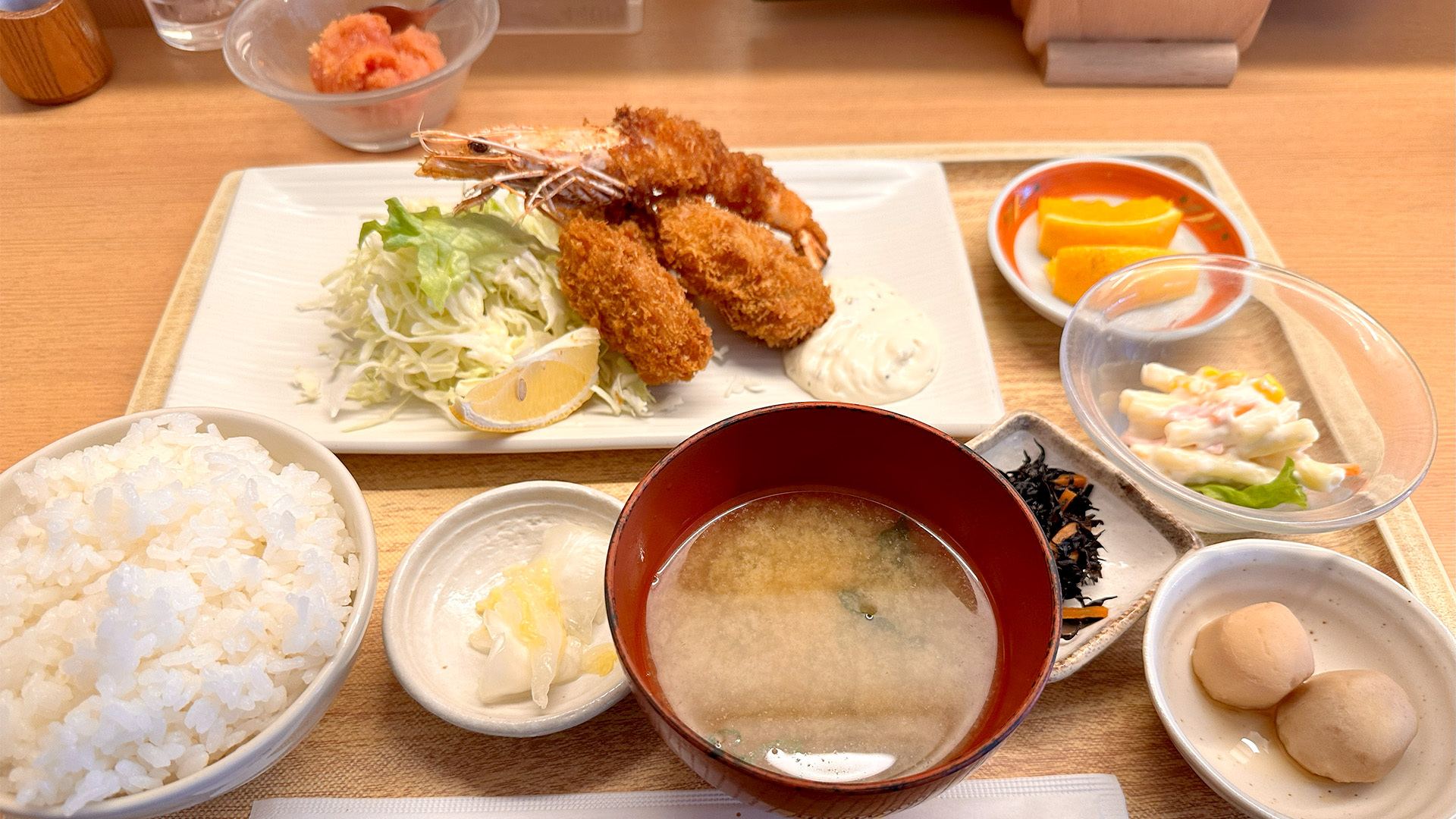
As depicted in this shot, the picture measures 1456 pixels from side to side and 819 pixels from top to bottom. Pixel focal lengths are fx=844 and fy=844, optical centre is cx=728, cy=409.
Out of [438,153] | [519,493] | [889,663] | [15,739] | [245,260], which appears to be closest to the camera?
[15,739]

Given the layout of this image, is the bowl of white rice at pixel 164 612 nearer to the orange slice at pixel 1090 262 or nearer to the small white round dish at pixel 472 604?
the small white round dish at pixel 472 604

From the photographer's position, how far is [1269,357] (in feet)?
5.63

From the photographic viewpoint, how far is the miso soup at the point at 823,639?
1.04 meters

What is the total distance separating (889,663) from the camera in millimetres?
1102

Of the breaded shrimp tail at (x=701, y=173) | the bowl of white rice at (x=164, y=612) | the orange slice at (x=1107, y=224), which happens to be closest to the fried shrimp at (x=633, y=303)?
the breaded shrimp tail at (x=701, y=173)

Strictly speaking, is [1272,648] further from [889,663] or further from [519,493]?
[519,493]

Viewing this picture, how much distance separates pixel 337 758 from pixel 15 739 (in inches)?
14.7

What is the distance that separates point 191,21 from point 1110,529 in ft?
9.29

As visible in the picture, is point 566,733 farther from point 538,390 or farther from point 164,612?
point 538,390

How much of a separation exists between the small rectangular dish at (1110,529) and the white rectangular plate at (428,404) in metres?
0.16

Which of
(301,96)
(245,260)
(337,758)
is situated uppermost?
(301,96)

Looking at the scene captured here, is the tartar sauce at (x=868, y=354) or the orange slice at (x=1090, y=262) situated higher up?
the orange slice at (x=1090, y=262)

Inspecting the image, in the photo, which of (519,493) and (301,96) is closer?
(519,493)

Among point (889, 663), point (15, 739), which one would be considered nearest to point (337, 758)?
point (15, 739)
